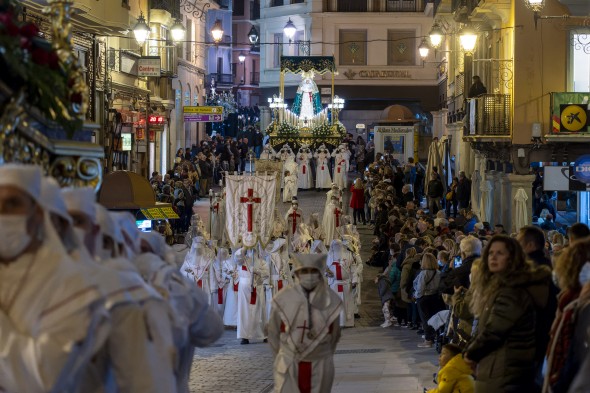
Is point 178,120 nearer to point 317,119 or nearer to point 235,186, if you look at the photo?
point 317,119

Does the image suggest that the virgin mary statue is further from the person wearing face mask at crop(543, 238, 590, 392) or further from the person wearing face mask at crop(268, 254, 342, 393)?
the person wearing face mask at crop(543, 238, 590, 392)

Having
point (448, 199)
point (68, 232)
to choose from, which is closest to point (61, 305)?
point (68, 232)

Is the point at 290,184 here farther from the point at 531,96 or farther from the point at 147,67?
the point at 531,96

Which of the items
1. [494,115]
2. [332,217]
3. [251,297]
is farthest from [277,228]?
[494,115]

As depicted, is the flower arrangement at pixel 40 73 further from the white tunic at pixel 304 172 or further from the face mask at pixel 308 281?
the white tunic at pixel 304 172

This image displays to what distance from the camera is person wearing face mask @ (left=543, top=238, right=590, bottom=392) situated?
24.9 feet

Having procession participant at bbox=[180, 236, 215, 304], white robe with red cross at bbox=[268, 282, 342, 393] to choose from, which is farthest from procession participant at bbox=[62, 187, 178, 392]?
procession participant at bbox=[180, 236, 215, 304]

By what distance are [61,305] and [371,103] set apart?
219 feet

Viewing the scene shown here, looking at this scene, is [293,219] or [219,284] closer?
[219,284]

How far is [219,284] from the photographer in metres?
21.8

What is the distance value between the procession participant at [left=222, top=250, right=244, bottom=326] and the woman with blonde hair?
360cm

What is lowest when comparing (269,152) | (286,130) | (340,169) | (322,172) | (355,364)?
(355,364)

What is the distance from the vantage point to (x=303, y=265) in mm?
11133

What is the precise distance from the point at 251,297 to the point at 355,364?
4469 millimetres
